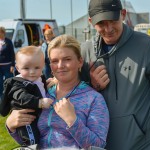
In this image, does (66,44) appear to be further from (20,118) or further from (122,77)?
(20,118)

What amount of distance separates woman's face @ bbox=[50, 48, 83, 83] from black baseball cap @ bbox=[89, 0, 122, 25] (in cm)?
30

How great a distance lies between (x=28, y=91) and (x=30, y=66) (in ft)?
0.54

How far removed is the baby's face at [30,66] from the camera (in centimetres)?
247

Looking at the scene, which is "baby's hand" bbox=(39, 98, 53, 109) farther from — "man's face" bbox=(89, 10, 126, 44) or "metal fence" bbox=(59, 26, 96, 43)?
"metal fence" bbox=(59, 26, 96, 43)

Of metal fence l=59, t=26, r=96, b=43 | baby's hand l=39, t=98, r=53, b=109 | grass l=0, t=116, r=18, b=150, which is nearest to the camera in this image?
baby's hand l=39, t=98, r=53, b=109

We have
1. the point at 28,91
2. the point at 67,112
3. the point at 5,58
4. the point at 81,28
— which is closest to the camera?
the point at 67,112

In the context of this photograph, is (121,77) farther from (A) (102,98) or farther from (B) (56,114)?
(B) (56,114)

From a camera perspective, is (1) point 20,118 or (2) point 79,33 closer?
(1) point 20,118

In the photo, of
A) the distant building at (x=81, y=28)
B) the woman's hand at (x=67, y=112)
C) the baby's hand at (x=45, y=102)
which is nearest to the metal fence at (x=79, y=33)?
the distant building at (x=81, y=28)

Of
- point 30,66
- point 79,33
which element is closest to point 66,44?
point 30,66

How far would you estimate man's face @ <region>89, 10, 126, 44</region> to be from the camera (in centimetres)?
253

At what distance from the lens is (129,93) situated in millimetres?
2484

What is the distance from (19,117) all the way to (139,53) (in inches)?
35.0

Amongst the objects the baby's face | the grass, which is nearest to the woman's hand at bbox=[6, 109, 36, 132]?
the baby's face
